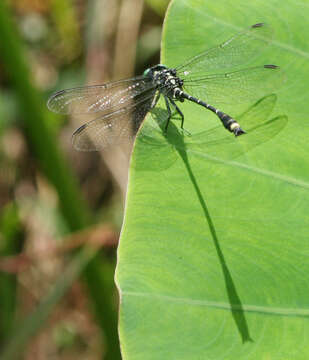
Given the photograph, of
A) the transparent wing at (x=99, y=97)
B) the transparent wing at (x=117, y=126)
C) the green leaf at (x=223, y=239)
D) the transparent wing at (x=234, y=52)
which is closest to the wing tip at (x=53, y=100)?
the transparent wing at (x=99, y=97)

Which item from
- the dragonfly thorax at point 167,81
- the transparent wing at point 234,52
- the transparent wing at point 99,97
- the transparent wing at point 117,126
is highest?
the transparent wing at point 234,52

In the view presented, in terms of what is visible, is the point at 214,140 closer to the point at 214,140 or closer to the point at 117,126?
the point at 214,140

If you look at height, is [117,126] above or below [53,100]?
below

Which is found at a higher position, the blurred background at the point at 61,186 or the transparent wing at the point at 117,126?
the transparent wing at the point at 117,126

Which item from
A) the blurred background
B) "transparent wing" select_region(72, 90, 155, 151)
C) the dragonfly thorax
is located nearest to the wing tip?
"transparent wing" select_region(72, 90, 155, 151)

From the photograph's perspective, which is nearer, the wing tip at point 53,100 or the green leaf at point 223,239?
the green leaf at point 223,239

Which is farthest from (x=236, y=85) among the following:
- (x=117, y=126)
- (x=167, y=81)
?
(x=117, y=126)

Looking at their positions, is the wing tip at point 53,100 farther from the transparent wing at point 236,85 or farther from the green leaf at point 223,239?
the green leaf at point 223,239

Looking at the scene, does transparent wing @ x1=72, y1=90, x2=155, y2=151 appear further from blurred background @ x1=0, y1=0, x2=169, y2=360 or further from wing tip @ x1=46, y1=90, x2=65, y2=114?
blurred background @ x1=0, y1=0, x2=169, y2=360
